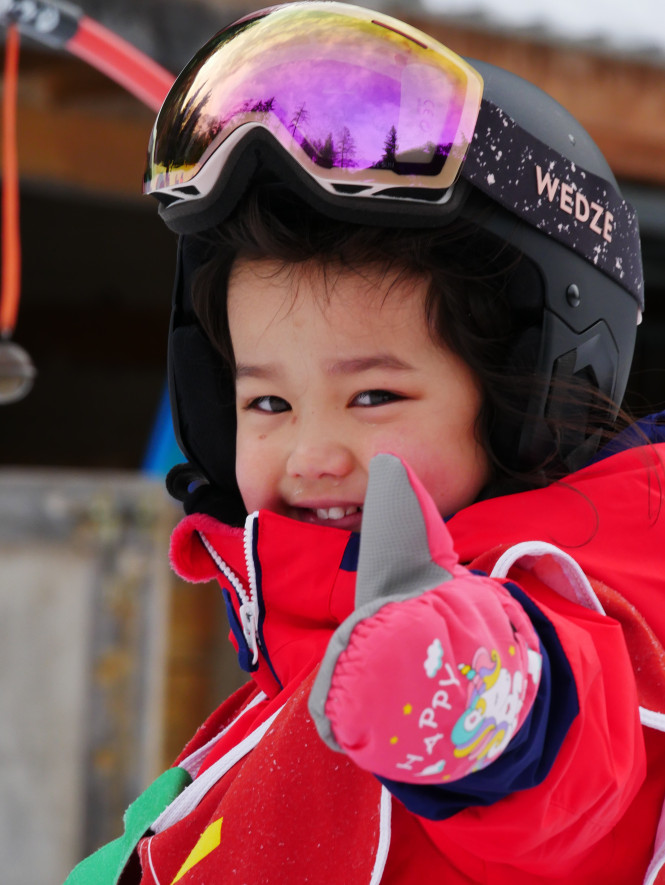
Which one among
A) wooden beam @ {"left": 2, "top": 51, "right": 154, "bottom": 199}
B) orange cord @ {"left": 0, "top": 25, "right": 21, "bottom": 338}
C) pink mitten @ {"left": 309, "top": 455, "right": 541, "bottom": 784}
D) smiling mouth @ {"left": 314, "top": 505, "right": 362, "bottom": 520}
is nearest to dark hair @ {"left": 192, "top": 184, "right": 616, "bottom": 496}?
smiling mouth @ {"left": 314, "top": 505, "right": 362, "bottom": 520}

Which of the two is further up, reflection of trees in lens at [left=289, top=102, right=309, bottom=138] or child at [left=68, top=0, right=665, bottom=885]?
reflection of trees in lens at [left=289, top=102, right=309, bottom=138]

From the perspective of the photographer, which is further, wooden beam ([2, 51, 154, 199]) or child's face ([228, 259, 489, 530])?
wooden beam ([2, 51, 154, 199])

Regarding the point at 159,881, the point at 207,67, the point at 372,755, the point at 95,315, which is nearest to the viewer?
the point at 372,755

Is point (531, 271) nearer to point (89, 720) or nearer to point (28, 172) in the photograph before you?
point (89, 720)

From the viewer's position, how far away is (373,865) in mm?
935

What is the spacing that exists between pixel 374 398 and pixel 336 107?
0.28 m

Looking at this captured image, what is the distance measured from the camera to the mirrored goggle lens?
3.53 ft

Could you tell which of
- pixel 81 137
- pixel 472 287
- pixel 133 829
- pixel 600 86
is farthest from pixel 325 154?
pixel 81 137

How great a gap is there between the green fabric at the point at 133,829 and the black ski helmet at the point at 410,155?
0.29 m

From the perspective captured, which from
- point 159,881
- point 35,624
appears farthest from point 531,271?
point 35,624

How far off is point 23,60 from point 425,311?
2.96 meters

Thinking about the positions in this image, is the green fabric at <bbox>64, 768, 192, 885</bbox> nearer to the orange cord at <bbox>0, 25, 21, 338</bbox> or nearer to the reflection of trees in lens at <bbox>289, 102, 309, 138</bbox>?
the reflection of trees in lens at <bbox>289, 102, 309, 138</bbox>

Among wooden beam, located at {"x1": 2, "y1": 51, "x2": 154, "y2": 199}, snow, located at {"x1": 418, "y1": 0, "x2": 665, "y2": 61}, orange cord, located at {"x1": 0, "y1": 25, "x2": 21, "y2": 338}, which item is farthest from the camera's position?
wooden beam, located at {"x1": 2, "y1": 51, "x2": 154, "y2": 199}

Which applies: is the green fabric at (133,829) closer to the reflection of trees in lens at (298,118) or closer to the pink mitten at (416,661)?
the pink mitten at (416,661)
